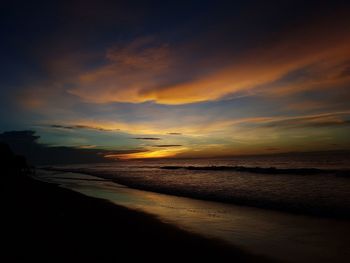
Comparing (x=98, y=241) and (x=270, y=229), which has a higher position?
(x=98, y=241)

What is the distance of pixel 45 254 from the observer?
7414 millimetres

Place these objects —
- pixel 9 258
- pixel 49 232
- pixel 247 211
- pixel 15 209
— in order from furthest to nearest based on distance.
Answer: pixel 247 211
pixel 15 209
pixel 49 232
pixel 9 258

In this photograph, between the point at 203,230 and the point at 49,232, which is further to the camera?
the point at 203,230

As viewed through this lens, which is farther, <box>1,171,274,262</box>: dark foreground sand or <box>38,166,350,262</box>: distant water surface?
<box>38,166,350,262</box>: distant water surface

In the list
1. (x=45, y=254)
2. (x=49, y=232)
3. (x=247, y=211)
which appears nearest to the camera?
(x=45, y=254)

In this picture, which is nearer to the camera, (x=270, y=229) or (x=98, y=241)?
(x=98, y=241)

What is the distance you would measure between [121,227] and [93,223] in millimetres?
1284

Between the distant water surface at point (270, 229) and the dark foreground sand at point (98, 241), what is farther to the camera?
the distant water surface at point (270, 229)

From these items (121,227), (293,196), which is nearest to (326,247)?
(121,227)

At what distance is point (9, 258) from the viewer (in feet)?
22.7

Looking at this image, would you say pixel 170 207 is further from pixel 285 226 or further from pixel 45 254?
pixel 45 254

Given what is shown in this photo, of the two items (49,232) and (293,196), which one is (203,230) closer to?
(49,232)

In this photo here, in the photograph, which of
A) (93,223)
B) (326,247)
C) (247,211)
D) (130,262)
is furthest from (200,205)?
(130,262)

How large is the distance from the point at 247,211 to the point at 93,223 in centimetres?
806
